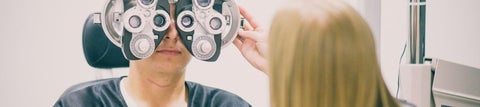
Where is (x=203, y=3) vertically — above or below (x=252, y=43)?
above

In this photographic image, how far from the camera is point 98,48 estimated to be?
5.48ft

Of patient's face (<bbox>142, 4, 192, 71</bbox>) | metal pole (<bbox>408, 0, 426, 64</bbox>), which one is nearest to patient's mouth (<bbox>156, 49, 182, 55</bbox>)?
patient's face (<bbox>142, 4, 192, 71</bbox>)

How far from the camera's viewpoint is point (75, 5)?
66.4 inches

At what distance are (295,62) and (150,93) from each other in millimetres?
403

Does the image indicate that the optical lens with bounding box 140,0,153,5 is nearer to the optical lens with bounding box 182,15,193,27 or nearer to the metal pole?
the optical lens with bounding box 182,15,193,27

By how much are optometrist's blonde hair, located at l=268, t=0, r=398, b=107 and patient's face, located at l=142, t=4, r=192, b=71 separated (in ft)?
0.82

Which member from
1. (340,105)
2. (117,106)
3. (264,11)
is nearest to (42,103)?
(117,106)

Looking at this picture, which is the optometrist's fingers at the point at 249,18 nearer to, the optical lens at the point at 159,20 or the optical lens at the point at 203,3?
the optical lens at the point at 203,3

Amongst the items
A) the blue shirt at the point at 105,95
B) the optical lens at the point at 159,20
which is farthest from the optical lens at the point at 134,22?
the blue shirt at the point at 105,95

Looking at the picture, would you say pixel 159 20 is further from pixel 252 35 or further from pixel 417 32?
pixel 417 32

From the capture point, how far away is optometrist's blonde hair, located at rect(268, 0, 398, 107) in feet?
5.27

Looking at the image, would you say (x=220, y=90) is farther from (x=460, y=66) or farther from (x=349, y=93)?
(x=460, y=66)

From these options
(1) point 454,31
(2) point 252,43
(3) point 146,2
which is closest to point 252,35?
(2) point 252,43

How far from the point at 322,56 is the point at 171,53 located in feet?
1.33
